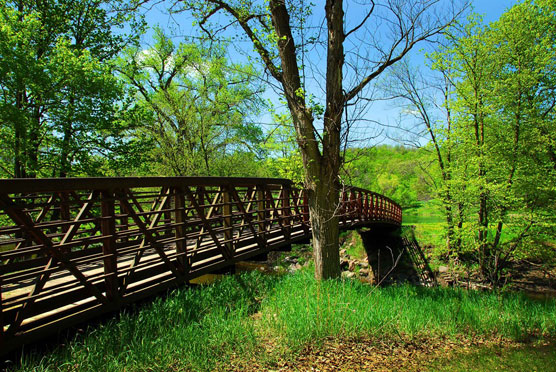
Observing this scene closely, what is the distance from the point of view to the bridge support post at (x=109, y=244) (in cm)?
363

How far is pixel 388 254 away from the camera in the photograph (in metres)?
17.5

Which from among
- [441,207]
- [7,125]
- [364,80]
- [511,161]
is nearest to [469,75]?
[511,161]

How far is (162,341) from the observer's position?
3.22 meters

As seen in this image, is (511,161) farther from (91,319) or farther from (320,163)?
(91,319)

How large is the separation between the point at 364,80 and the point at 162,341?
5.01 m

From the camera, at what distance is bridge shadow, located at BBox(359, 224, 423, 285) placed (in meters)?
15.4

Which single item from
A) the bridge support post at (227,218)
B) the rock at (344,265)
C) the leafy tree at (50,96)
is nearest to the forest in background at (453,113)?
the leafy tree at (50,96)

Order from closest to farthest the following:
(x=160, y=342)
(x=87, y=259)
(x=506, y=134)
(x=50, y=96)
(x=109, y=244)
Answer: (x=160, y=342) → (x=87, y=259) → (x=109, y=244) → (x=50, y=96) → (x=506, y=134)

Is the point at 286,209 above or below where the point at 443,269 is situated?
above

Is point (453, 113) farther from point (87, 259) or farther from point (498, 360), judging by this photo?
point (87, 259)

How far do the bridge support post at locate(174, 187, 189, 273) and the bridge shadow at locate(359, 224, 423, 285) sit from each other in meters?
12.2

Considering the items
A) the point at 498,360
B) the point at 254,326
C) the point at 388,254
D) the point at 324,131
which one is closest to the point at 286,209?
the point at 324,131

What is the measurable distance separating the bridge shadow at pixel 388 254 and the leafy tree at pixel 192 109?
838 centimetres

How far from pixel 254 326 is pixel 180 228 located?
1870mm
